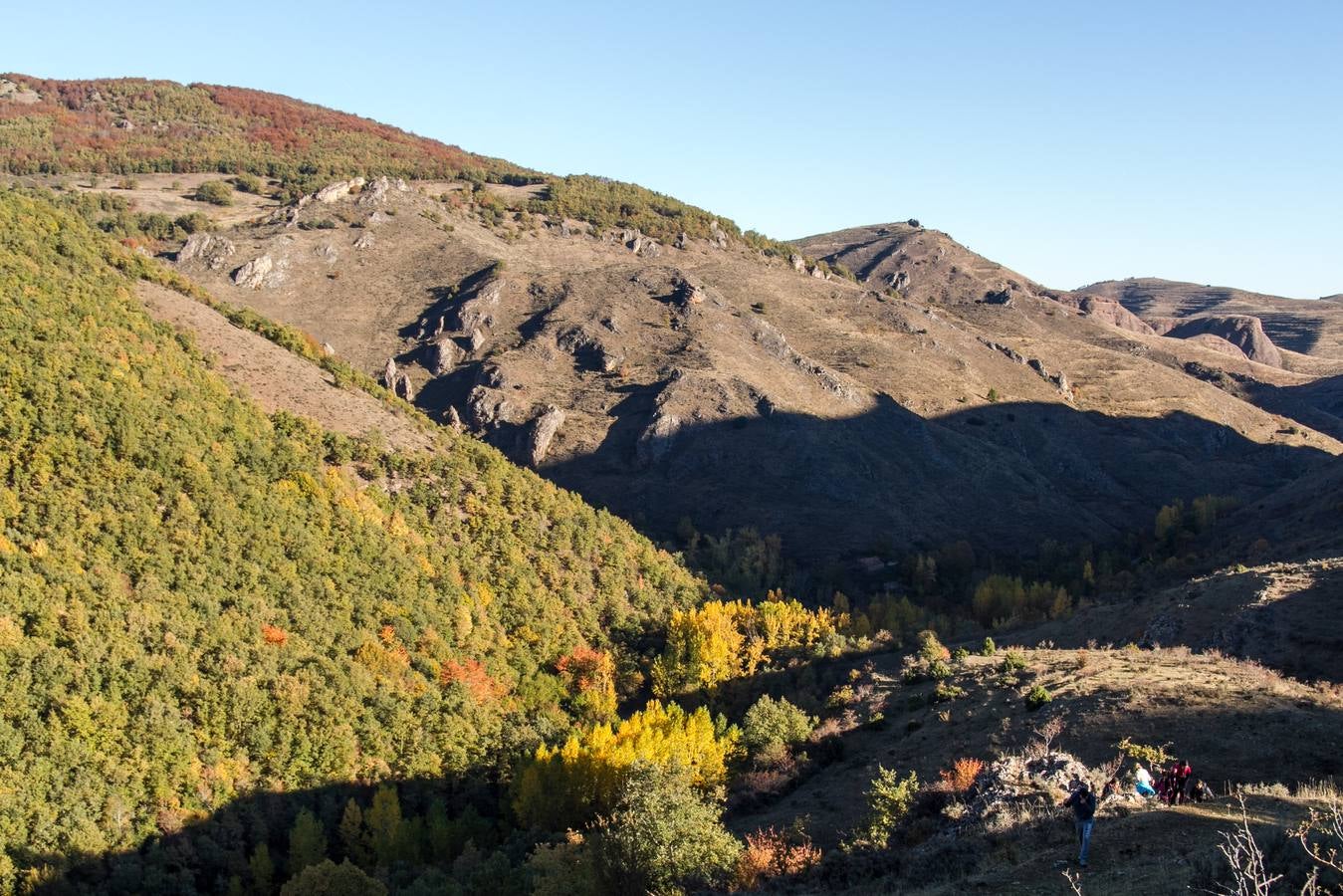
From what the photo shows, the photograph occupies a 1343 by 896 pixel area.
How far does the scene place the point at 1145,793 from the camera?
73.5 feet

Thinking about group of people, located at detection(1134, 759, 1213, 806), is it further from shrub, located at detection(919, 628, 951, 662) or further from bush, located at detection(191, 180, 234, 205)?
bush, located at detection(191, 180, 234, 205)

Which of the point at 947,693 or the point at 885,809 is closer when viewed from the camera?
the point at 885,809

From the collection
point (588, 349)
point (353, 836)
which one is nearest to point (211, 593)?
point (353, 836)

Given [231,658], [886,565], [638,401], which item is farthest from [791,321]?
[231,658]

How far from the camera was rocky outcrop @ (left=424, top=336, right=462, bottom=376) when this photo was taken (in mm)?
122625

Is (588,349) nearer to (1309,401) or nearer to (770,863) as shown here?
(770,863)

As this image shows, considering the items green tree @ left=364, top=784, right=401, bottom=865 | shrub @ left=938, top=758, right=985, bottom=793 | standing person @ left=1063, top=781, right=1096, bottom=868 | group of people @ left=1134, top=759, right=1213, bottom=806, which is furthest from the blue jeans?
green tree @ left=364, top=784, right=401, bottom=865

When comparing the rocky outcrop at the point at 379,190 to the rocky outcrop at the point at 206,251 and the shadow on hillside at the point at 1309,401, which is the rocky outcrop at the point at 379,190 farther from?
the shadow on hillside at the point at 1309,401

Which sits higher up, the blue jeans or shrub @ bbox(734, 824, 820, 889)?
the blue jeans

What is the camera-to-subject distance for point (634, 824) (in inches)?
1206

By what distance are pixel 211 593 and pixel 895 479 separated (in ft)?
260

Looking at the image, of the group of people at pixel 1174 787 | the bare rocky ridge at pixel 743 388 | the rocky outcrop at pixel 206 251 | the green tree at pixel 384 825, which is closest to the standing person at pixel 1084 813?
the group of people at pixel 1174 787

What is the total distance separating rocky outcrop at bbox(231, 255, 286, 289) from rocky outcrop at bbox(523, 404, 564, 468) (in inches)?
2063

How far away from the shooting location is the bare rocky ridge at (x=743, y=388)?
10431cm
